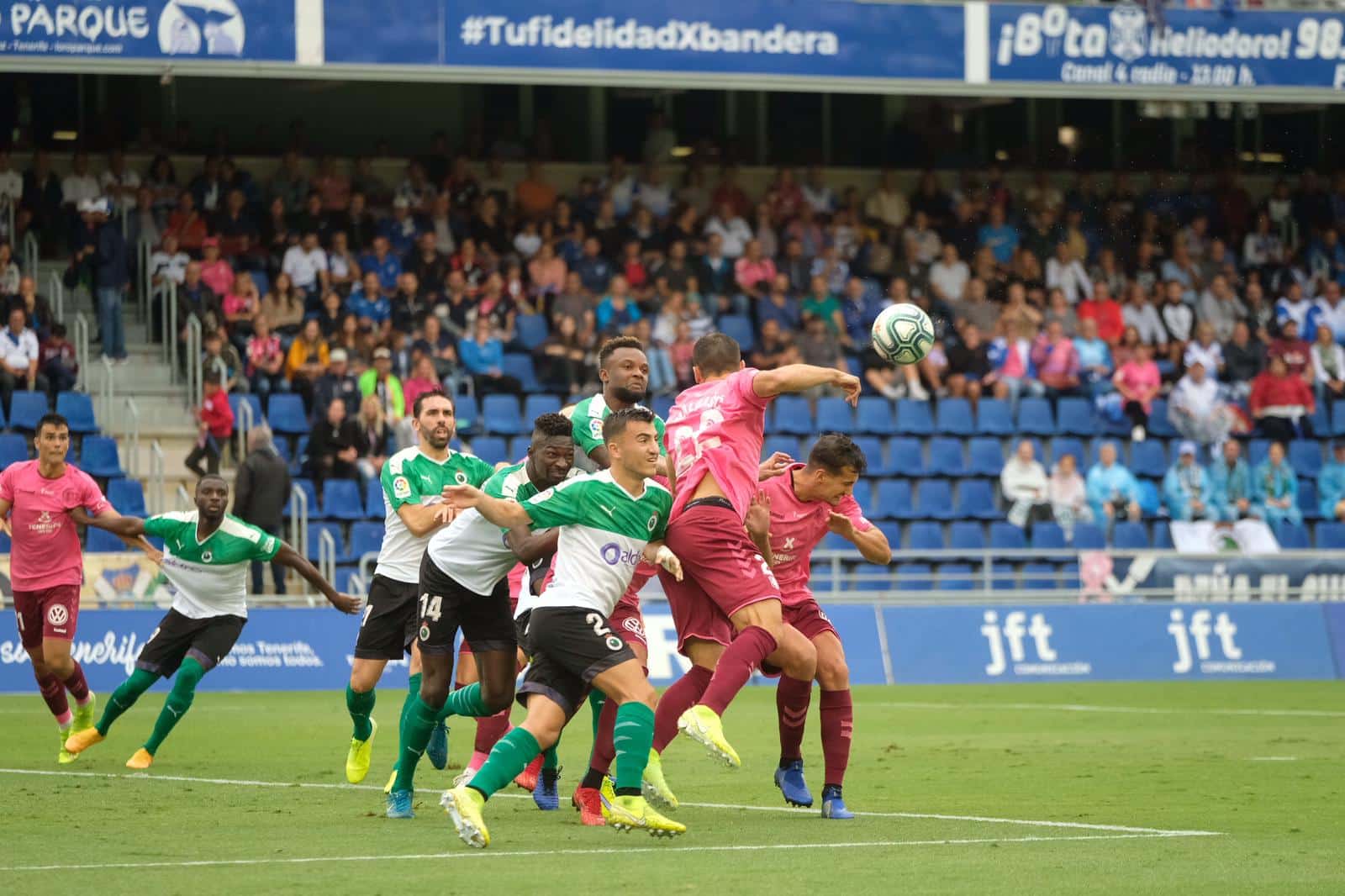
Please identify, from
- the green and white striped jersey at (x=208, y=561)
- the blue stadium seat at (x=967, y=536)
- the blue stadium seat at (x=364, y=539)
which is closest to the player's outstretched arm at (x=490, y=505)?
the green and white striped jersey at (x=208, y=561)

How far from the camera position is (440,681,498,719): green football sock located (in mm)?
10586

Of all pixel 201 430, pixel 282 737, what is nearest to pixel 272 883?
pixel 282 737

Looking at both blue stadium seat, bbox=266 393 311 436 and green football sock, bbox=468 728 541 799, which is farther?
blue stadium seat, bbox=266 393 311 436

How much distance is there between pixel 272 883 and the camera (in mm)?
8023

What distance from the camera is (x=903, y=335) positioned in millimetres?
11586

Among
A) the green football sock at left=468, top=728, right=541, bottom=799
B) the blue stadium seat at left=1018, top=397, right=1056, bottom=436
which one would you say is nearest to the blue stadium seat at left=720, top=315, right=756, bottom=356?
the blue stadium seat at left=1018, top=397, right=1056, bottom=436

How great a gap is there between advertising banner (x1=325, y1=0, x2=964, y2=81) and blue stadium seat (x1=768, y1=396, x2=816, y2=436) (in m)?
4.43

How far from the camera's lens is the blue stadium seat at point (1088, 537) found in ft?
87.9

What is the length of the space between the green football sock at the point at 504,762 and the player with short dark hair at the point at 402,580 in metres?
2.65

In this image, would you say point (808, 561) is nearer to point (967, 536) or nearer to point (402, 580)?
point (402, 580)

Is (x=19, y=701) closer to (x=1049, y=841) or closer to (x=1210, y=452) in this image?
(x=1049, y=841)

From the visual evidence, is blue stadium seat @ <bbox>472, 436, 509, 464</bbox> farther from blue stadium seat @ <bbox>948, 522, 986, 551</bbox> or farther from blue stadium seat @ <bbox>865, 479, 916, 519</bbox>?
blue stadium seat @ <bbox>948, 522, 986, 551</bbox>

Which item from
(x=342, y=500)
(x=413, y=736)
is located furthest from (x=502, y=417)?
(x=413, y=736)

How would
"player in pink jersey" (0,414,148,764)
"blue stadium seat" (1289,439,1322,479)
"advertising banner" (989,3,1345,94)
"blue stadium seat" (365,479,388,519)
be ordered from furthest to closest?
"blue stadium seat" (1289,439,1322,479) → "advertising banner" (989,3,1345,94) → "blue stadium seat" (365,479,388,519) → "player in pink jersey" (0,414,148,764)
